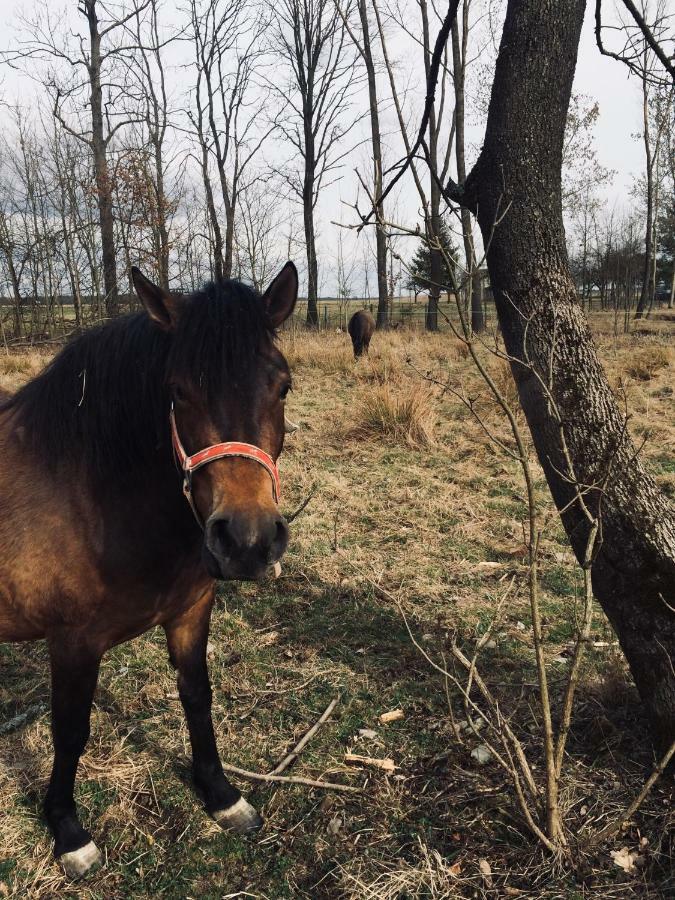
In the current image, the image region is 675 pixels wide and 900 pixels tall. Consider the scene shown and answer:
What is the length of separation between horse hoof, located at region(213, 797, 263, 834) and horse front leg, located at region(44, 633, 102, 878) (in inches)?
17.9

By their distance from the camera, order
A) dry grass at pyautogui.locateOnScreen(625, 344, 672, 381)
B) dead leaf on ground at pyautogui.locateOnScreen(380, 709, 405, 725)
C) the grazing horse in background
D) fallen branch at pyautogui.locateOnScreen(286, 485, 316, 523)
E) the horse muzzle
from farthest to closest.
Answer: the grazing horse in background
dry grass at pyautogui.locateOnScreen(625, 344, 672, 381)
dead leaf on ground at pyautogui.locateOnScreen(380, 709, 405, 725)
fallen branch at pyautogui.locateOnScreen(286, 485, 316, 523)
the horse muzzle

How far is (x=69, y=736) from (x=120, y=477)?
0.98 m

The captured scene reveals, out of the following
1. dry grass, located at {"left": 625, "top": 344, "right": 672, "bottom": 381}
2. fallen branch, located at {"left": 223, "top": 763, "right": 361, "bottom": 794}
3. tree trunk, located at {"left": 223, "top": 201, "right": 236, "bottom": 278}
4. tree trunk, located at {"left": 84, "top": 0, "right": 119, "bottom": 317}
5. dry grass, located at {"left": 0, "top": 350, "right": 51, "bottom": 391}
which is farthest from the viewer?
tree trunk, located at {"left": 223, "top": 201, "right": 236, "bottom": 278}

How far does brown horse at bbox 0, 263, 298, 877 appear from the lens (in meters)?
1.74

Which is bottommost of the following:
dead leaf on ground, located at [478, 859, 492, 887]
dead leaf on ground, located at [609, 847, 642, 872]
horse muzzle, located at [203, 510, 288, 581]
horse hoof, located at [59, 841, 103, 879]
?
horse hoof, located at [59, 841, 103, 879]

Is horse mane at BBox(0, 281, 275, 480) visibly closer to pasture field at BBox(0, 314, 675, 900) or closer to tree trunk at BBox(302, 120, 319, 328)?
pasture field at BBox(0, 314, 675, 900)

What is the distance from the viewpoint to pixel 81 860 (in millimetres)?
2064

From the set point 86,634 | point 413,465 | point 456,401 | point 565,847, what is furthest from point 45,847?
point 456,401

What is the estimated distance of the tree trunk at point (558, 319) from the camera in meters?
2.20

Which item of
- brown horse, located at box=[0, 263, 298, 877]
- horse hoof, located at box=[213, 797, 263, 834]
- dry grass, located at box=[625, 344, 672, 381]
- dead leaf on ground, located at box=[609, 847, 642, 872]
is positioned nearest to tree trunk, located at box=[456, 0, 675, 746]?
dead leaf on ground, located at box=[609, 847, 642, 872]

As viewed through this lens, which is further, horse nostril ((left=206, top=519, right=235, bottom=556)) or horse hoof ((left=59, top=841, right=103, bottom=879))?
horse hoof ((left=59, top=841, right=103, bottom=879))

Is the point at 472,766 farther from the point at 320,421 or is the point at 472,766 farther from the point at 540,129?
the point at 320,421

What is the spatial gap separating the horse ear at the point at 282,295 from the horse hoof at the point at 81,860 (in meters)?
2.08

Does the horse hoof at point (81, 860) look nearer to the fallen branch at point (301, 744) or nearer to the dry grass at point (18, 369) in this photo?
the fallen branch at point (301, 744)
